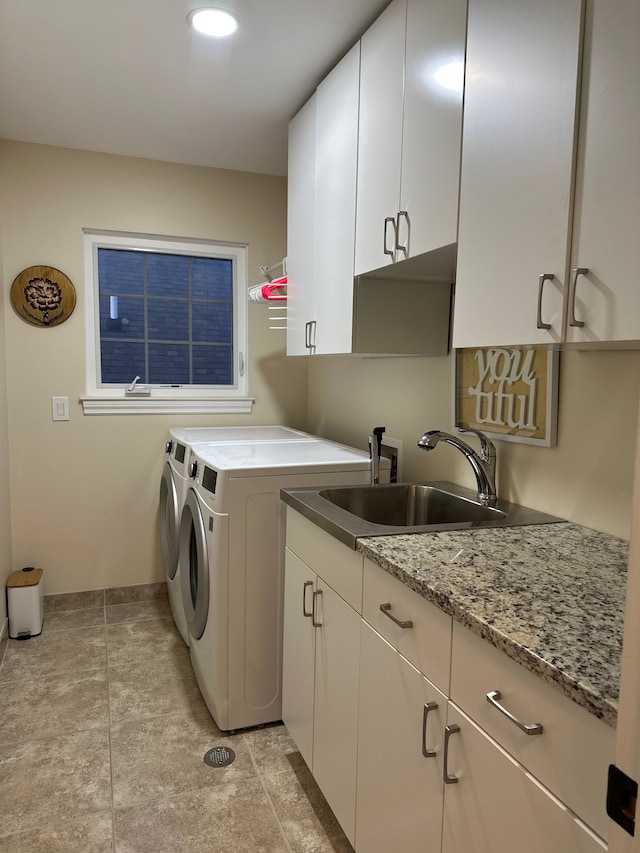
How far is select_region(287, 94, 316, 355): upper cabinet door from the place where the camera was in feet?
7.70

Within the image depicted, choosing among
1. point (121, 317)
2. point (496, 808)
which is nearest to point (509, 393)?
point (496, 808)

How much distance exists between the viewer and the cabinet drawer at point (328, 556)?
1427 mm

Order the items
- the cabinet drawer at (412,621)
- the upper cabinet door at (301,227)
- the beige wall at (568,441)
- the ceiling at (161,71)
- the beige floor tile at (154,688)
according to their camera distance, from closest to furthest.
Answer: the cabinet drawer at (412,621), the beige wall at (568,441), the ceiling at (161,71), the beige floor tile at (154,688), the upper cabinet door at (301,227)

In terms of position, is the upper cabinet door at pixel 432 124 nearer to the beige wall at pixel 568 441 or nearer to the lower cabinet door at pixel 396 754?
the beige wall at pixel 568 441

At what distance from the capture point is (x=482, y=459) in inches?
68.6

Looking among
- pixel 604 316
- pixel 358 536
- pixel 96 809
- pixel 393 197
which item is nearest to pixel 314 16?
pixel 393 197

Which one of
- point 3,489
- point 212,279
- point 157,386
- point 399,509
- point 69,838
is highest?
point 212,279

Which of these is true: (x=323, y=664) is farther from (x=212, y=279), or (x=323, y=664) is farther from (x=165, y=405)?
(x=212, y=279)

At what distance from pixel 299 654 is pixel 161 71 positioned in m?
2.11

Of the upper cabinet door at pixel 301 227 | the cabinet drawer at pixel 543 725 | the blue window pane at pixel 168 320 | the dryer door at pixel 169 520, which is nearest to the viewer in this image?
the cabinet drawer at pixel 543 725

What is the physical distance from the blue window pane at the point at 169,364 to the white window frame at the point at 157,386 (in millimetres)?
56

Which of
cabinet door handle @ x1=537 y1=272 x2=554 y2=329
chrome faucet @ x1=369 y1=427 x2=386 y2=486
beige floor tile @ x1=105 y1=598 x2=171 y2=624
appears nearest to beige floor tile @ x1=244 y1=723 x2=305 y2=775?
chrome faucet @ x1=369 y1=427 x2=386 y2=486

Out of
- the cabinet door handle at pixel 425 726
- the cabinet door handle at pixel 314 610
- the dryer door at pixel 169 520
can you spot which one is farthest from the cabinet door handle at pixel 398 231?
the dryer door at pixel 169 520

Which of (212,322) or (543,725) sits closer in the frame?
(543,725)
